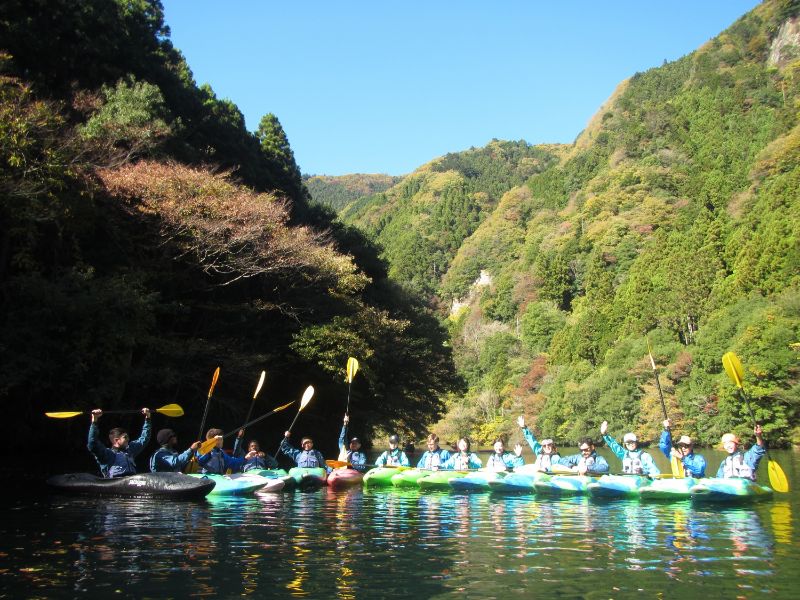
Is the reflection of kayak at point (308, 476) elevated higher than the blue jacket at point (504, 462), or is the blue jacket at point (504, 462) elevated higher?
the blue jacket at point (504, 462)

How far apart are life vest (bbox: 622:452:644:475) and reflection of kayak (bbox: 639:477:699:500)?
1.26m

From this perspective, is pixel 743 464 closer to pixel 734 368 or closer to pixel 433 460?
pixel 734 368

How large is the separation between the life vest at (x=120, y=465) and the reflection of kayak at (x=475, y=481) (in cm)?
646

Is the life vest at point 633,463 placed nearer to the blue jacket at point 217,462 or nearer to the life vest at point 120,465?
the blue jacket at point 217,462

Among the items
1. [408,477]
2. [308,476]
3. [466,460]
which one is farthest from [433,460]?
[308,476]

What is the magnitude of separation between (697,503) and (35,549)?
10008 millimetres

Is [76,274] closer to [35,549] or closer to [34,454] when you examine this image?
[34,454]

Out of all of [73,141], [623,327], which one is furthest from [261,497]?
[623,327]

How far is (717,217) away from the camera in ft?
213

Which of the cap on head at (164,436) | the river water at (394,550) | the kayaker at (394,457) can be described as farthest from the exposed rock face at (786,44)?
the cap on head at (164,436)

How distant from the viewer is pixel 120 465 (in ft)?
43.6

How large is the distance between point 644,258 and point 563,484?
5845cm

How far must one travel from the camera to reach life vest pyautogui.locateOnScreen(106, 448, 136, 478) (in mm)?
13273

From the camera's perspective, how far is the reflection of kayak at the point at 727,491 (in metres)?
13.0
